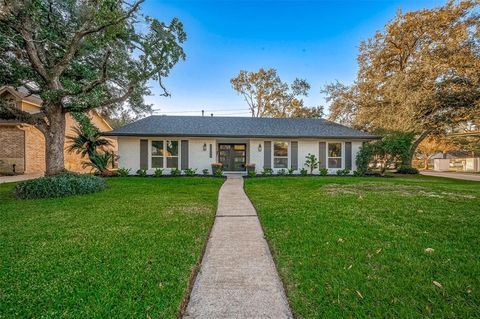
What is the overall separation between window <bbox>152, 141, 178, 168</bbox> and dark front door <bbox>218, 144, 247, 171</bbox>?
3111 millimetres

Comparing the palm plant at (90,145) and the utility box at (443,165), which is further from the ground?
the palm plant at (90,145)

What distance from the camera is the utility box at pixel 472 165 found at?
27.6 meters

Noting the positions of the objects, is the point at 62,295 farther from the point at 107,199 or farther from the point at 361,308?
the point at 107,199

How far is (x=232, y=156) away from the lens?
1545 cm

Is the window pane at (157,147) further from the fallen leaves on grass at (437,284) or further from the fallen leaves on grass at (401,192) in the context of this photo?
the fallen leaves on grass at (437,284)

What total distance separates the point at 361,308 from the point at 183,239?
8.57 ft

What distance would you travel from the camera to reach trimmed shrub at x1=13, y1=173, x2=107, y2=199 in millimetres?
7098

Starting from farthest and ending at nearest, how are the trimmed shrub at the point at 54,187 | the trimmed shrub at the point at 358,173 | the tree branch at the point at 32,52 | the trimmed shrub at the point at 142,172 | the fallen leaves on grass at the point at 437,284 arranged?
the trimmed shrub at the point at 358,173 < the trimmed shrub at the point at 142,172 < the tree branch at the point at 32,52 < the trimmed shrub at the point at 54,187 < the fallen leaves on grass at the point at 437,284

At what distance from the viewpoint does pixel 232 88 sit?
29.4 metres

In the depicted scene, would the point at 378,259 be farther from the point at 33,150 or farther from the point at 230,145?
the point at 33,150

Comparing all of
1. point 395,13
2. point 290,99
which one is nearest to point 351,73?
point 395,13

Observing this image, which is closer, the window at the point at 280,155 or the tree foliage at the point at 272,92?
the window at the point at 280,155

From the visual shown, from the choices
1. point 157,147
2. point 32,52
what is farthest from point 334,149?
point 32,52

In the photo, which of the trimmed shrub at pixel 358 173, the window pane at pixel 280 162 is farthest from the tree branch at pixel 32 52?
the trimmed shrub at pixel 358 173
